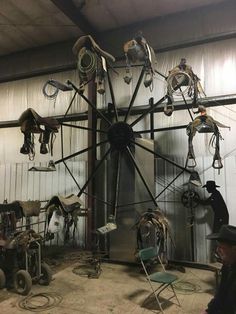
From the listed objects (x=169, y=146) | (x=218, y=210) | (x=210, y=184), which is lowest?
(x=218, y=210)

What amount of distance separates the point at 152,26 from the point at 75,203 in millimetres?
4171

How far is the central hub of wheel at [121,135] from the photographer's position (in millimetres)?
5434

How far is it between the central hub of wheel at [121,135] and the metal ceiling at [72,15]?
2.58 meters

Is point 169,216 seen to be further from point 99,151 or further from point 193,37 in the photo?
point 193,37

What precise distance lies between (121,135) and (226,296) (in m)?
3.52

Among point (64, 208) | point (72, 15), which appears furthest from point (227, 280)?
point (72, 15)

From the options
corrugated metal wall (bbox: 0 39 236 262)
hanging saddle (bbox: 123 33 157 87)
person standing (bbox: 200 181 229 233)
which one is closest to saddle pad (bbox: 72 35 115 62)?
hanging saddle (bbox: 123 33 157 87)

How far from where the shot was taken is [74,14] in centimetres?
627

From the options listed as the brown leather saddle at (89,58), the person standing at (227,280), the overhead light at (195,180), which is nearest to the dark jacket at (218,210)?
the overhead light at (195,180)

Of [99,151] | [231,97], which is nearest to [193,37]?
[231,97]

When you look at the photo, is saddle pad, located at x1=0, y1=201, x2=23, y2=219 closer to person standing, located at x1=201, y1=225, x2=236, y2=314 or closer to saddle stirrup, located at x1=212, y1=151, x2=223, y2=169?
saddle stirrup, located at x1=212, y1=151, x2=223, y2=169

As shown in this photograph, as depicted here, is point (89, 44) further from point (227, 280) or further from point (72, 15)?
point (227, 280)

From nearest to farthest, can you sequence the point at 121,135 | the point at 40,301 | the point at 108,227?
the point at 40,301 → the point at 108,227 → the point at 121,135

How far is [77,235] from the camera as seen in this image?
6.82 meters
